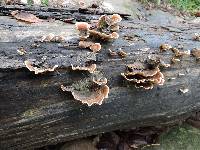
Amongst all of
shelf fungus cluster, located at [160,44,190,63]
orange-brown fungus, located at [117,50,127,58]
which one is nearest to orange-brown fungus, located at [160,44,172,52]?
shelf fungus cluster, located at [160,44,190,63]

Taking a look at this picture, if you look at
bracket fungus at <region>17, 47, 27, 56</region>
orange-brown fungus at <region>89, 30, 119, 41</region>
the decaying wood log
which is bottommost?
the decaying wood log

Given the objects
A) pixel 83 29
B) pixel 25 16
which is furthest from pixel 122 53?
pixel 25 16

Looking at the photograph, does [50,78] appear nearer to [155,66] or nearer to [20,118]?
[20,118]

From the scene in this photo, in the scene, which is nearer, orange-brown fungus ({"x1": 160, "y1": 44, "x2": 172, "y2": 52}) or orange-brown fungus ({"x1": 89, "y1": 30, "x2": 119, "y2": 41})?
orange-brown fungus ({"x1": 89, "y1": 30, "x2": 119, "y2": 41})

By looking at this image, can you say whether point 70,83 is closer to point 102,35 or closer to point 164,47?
point 102,35

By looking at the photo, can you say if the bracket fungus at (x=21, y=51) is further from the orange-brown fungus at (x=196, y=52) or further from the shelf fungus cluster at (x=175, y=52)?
the orange-brown fungus at (x=196, y=52)

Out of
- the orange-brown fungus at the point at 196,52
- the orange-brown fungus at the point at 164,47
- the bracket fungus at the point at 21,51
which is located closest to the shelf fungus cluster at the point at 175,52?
the orange-brown fungus at the point at 164,47

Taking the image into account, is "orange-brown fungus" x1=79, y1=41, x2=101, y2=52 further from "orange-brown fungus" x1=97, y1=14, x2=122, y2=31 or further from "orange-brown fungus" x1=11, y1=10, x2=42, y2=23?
"orange-brown fungus" x1=11, y1=10, x2=42, y2=23
